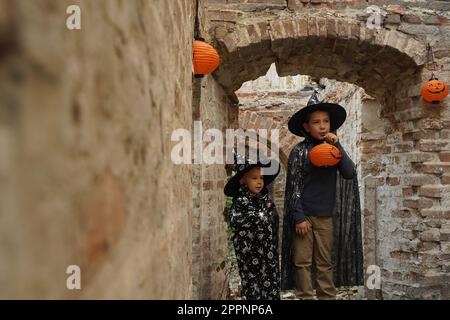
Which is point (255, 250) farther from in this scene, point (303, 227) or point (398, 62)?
point (398, 62)

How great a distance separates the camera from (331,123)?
11.0 ft

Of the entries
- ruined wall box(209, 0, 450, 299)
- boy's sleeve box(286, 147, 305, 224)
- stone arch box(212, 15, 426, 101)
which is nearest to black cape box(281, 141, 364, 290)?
boy's sleeve box(286, 147, 305, 224)

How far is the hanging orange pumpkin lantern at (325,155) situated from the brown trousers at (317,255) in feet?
1.46

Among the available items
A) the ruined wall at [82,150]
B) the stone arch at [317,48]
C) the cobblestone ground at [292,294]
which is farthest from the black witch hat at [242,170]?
the ruined wall at [82,150]

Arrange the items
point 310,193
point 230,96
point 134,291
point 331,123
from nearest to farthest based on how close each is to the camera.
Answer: point 134,291 < point 310,193 < point 331,123 < point 230,96

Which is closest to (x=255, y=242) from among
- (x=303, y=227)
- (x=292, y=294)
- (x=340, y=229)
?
(x=303, y=227)

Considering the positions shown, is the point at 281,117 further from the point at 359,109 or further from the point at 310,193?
the point at 310,193

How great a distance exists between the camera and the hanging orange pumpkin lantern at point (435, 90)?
3295 millimetres

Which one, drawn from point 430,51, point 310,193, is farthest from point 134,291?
point 430,51

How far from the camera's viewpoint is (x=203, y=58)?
8.08ft

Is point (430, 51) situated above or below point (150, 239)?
above

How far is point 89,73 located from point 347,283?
384cm

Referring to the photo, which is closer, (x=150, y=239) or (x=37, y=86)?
(x=37, y=86)

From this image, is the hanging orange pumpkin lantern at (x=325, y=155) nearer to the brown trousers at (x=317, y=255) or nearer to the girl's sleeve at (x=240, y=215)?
the brown trousers at (x=317, y=255)
